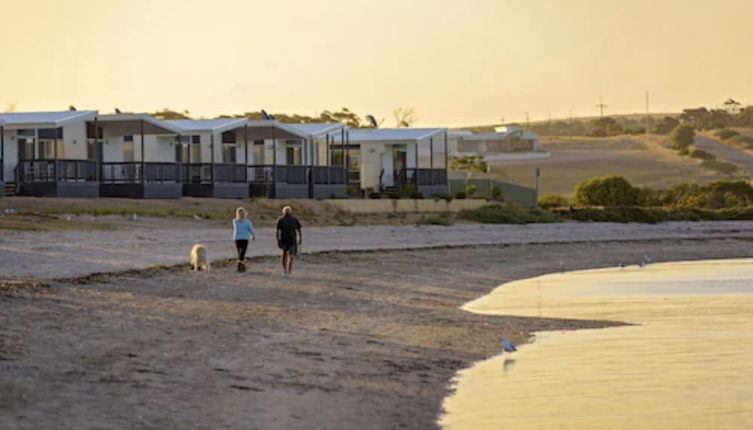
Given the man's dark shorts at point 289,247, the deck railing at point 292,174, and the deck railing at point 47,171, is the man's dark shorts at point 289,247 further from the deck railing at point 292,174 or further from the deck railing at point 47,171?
the deck railing at point 292,174

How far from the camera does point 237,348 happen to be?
14.5 m

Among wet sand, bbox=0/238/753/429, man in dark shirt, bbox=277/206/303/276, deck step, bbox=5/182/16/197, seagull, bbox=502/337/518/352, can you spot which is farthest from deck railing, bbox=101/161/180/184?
seagull, bbox=502/337/518/352

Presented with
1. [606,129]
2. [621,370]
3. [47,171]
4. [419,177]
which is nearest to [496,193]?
[419,177]

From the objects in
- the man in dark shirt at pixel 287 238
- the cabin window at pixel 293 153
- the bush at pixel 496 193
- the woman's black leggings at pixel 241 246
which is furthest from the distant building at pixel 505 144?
the woman's black leggings at pixel 241 246

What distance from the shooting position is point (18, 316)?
585 inches

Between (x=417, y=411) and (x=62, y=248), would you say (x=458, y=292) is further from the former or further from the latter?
(x=417, y=411)

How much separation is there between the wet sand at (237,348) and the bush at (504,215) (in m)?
21.4

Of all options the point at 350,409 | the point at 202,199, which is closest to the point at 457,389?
the point at 350,409

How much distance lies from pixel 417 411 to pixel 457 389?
168 centimetres

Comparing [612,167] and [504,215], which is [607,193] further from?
[612,167]

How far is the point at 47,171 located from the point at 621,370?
91.0 feet

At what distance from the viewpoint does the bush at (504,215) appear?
47344 mm

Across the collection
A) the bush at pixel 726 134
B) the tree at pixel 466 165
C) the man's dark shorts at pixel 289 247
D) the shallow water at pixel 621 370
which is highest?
the bush at pixel 726 134

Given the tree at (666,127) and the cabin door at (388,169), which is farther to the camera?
the tree at (666,127)
